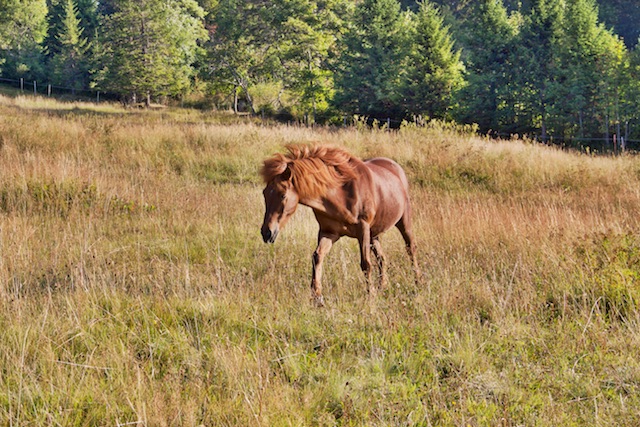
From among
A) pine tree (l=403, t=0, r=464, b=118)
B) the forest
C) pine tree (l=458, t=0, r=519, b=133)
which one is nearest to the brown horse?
the forest

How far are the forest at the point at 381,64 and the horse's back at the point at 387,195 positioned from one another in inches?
456

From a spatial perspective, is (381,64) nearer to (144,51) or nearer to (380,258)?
(144,51)

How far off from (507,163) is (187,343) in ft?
33.2

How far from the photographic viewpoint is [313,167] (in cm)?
441

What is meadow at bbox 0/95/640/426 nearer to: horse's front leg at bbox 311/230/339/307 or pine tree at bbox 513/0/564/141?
horse's front leg at bbox 311/230/339/307

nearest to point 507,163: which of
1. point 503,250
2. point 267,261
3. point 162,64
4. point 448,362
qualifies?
point 503,250

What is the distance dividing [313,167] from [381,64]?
25575 mm

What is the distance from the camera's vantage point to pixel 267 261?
19.0 ft

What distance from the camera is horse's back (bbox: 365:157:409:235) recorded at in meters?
5.16

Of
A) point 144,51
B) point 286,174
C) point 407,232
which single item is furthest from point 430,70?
point 286,174

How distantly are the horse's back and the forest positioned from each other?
38.0ft

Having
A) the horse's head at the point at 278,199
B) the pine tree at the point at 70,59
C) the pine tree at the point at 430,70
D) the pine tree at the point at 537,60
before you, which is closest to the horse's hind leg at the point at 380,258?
the horse's head at the point at 278,199

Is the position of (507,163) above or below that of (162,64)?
below

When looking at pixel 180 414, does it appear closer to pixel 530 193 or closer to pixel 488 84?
pixel 530 193
